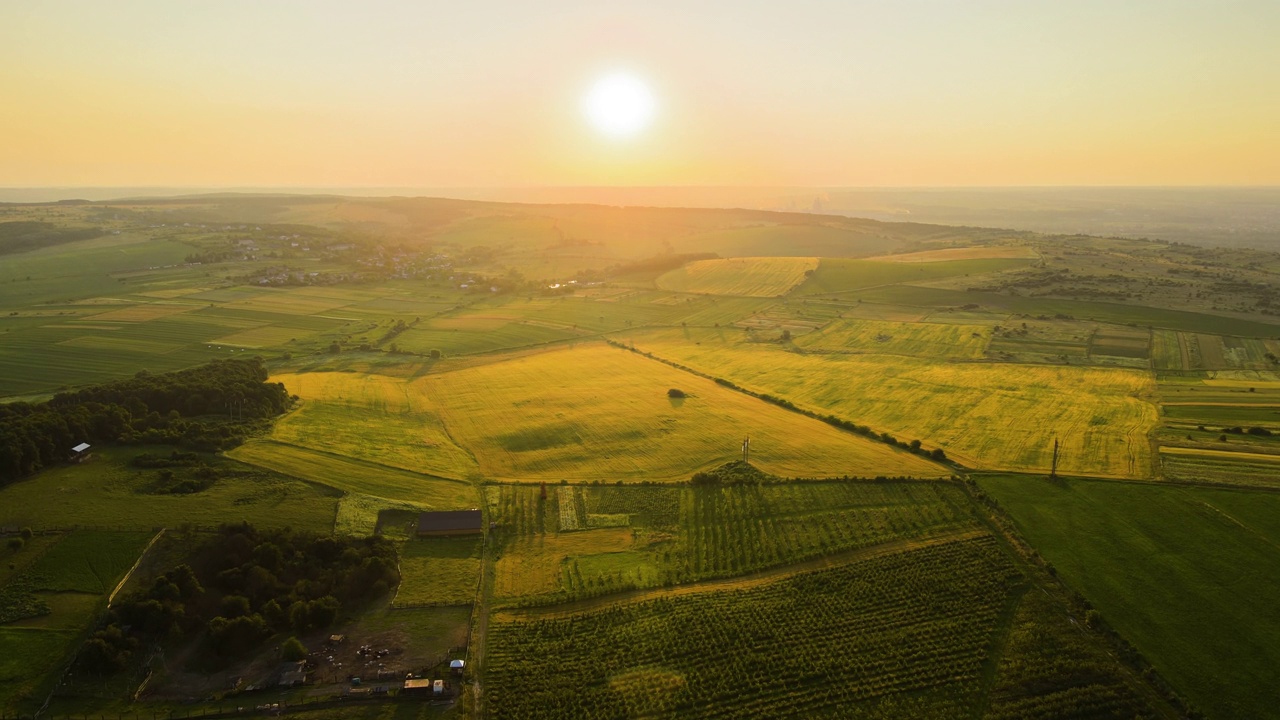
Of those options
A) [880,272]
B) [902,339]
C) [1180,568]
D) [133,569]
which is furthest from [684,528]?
[880,272]

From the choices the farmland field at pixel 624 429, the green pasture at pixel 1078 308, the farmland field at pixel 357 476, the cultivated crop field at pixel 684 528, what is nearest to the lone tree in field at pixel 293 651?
the cultivated crop field at pixel 684 528

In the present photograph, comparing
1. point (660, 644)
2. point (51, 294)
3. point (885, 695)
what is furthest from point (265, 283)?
point (885, 695)

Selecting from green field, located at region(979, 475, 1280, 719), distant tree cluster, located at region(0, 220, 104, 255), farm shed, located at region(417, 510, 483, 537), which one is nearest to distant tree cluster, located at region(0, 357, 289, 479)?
farm shed, located at region(417, 510, 483, 537)

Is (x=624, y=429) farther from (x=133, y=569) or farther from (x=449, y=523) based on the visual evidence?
(x=133, y=569)

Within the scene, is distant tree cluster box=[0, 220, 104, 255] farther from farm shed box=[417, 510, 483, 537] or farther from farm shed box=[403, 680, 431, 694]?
farm shed box=[403, 680, 431, 694]

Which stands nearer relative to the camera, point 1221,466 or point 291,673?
point 291,673

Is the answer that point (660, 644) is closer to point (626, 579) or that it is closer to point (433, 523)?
point (626, 579)
